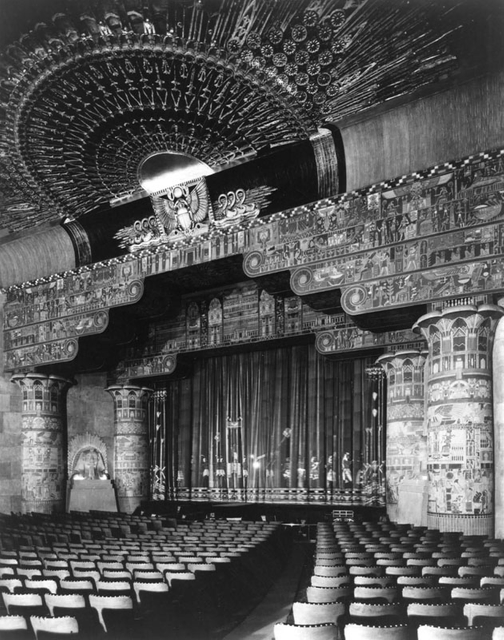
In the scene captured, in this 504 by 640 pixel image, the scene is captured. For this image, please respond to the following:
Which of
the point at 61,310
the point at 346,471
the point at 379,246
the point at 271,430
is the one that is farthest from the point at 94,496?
the point at 379,246

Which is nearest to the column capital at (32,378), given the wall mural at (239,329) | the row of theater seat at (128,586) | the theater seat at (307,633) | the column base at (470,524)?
the wall mural at (239,329)

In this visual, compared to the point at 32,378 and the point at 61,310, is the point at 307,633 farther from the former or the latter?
the point at 32,378

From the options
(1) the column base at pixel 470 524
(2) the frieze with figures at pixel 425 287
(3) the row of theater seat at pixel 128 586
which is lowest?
(1) the column base at pixel 470 524

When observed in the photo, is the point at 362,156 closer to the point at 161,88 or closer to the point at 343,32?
the point at 343,32

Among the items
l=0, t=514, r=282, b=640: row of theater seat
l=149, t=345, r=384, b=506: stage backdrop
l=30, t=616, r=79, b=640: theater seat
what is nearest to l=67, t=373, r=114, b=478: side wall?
l=149, t=345, r=384, b=506: stage backdrop

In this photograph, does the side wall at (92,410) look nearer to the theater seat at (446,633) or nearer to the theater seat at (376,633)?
the theater seat at (376,633)

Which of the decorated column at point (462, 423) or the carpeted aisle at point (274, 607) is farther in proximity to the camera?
the decorated column at point (462, 423)

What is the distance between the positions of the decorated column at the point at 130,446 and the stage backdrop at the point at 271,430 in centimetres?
71

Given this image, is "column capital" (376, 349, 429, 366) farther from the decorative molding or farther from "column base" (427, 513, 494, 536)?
the decorative molding

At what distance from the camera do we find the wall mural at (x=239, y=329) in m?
15.8

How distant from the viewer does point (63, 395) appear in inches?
758

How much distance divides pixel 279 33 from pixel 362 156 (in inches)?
119

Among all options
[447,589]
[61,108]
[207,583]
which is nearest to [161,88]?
[61,108]

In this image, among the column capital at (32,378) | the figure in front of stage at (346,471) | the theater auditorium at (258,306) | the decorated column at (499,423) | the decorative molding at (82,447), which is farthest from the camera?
the decorative molding at (82,447)
